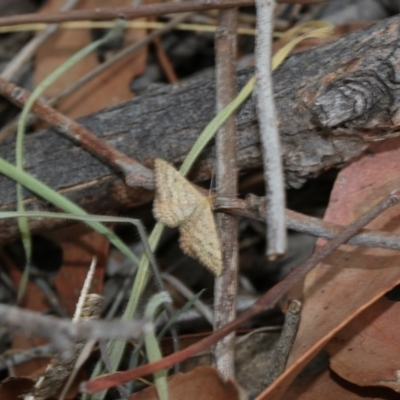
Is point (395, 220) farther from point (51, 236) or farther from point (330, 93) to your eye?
point (51, 236)

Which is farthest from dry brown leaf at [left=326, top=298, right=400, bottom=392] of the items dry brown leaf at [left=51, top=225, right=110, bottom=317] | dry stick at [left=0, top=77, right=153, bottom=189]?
dry brown leaf at [left=51, top=225, right=110, bottom=317]

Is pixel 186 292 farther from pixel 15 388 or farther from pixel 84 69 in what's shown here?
pixel 84 69

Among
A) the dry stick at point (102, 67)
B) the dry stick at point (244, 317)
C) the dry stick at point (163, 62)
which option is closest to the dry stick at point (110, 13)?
the dry stick at point (102, 67)

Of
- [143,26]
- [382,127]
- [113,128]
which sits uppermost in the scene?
[143,26]

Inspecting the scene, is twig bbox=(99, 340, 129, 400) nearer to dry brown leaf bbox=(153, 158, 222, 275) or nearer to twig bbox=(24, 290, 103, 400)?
twig bbox=(24, 290, 103, 400)

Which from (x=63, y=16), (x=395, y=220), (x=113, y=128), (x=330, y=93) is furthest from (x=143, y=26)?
(x=395, y=220)
